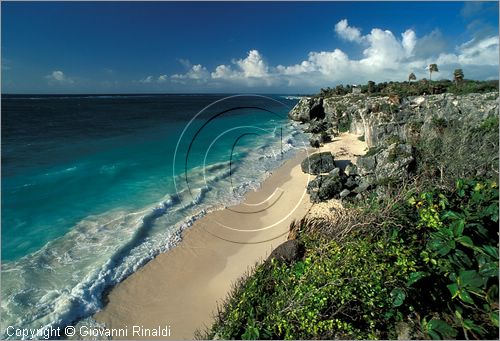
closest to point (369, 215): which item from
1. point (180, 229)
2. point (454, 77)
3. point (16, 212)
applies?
point (180, 229)

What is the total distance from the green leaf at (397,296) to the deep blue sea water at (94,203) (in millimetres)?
9076

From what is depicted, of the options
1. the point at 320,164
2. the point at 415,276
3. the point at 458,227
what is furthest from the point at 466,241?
the point at 320,164

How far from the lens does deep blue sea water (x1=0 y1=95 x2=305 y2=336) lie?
1045cm

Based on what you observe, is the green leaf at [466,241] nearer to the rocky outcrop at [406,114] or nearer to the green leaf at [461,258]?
the green leaf at [461,258]

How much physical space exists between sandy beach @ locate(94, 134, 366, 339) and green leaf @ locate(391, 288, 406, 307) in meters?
5.49

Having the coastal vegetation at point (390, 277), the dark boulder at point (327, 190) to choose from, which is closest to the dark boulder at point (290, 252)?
the coastal vegetation at point (390, 277)

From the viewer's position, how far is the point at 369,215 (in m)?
6.42

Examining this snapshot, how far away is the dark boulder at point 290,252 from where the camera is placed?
266 inches

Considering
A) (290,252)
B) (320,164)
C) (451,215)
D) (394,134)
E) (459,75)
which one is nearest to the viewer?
(451,215)

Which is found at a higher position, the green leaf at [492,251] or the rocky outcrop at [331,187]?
the green leaf at [492,251]

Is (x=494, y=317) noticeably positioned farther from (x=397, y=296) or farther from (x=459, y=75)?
(x=459, y=75)

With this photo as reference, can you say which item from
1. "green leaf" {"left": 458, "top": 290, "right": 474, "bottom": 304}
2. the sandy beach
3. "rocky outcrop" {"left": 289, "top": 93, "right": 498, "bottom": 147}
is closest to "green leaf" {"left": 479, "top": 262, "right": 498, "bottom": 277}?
"green leaf" {"left": 458, "top": 290, "right": 474, "bottom": 304}

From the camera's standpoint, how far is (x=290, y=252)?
6.83 meters

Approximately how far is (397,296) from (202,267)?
7.98 meters
